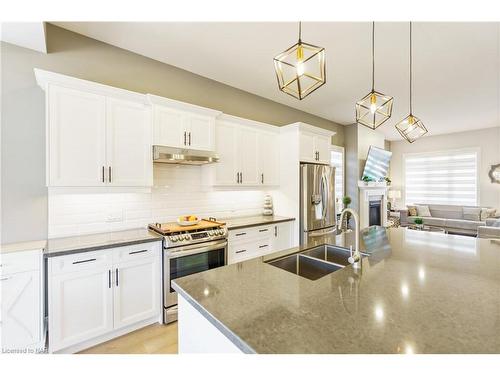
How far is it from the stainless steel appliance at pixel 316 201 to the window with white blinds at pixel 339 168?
1.78 meters

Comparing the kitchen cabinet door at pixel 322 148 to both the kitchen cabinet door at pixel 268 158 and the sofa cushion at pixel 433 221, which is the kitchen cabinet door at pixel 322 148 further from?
the sofa cushion at pixel 433 221

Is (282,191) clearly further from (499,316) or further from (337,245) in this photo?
(499,316)

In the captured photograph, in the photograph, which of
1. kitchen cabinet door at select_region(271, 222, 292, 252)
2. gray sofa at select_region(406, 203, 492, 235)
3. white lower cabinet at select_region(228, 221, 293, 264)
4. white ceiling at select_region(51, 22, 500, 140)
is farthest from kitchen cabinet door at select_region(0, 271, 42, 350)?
gray sofa at select_region(406, 203, 492, 235)

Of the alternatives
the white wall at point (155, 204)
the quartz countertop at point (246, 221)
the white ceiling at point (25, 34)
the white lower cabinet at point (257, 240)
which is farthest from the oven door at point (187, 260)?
the white ceiling at point (25, 34)

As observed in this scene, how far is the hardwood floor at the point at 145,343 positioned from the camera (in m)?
2.09

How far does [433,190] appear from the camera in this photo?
729cm

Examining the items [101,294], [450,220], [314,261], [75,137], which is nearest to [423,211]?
[450,220]

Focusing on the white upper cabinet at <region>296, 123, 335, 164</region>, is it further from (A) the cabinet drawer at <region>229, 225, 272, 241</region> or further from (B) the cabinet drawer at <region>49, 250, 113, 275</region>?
(B) the cabinet drawer at <region>49, 250, 113, 275</region>

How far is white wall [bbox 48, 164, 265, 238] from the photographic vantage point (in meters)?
2.41

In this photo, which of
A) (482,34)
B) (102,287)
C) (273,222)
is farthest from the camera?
(273,222)

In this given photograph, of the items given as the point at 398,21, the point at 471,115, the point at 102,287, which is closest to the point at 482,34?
the point at 398,21

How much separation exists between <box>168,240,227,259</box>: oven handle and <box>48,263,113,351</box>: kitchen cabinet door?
587mm

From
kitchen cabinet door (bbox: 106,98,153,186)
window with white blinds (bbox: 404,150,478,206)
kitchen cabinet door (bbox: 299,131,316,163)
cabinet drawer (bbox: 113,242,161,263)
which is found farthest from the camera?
window with white blinds (bbox: 404,150,478,206)
